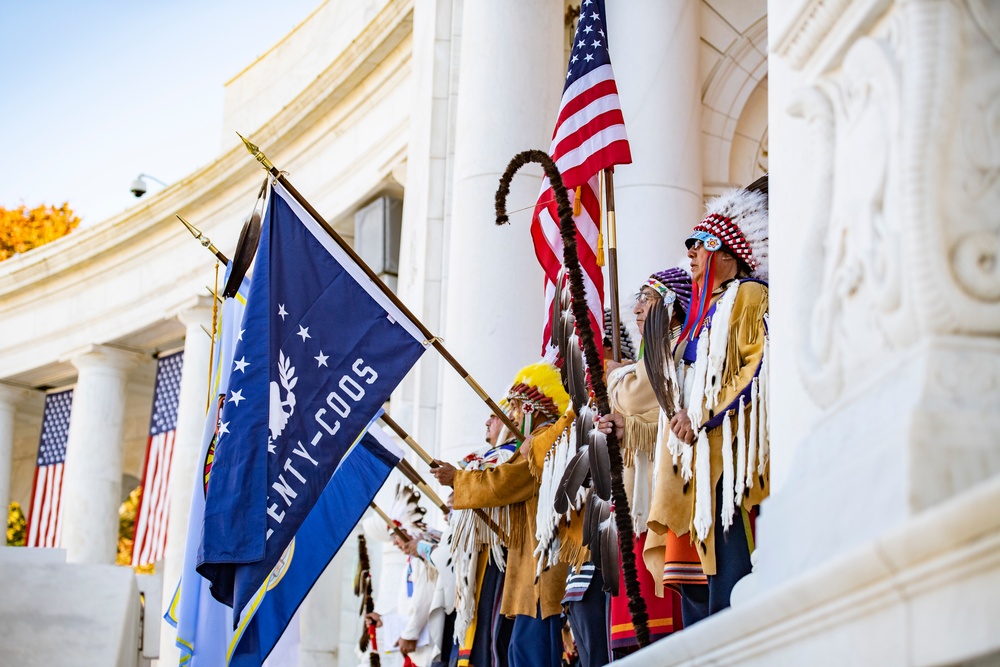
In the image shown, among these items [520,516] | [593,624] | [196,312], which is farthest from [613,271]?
[196,312]

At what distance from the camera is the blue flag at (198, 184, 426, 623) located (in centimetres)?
887

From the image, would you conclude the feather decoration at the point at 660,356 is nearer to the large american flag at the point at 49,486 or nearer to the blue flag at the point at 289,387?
the blue flag at the point at 289,387

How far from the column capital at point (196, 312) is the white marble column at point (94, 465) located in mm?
3468

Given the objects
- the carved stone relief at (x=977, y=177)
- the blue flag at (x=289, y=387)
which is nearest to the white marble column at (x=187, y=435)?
the blue flag at (x=289, y=387)

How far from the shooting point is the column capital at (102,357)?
29.2 meters

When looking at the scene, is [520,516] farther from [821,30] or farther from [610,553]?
[821,30]

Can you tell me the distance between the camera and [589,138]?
351 inches

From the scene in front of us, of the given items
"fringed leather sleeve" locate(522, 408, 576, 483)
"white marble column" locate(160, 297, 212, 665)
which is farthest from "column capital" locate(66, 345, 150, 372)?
"fringed leather sleeve" locate(522, 408, 576, 483)

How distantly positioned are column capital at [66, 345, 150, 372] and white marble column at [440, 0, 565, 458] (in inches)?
634

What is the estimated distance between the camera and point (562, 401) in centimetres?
964

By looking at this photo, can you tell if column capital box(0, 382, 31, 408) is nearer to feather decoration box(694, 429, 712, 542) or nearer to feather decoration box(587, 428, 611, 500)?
feather decoration box(587, 428, 611, 500)

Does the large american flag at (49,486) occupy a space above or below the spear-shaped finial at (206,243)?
above

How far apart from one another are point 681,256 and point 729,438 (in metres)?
6.46

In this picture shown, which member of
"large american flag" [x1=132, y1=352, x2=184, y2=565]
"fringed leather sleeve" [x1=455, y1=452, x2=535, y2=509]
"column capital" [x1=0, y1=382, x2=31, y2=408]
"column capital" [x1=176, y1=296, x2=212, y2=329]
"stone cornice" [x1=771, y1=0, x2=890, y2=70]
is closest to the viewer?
"stone cornice" [x1=771, y1=0, x2=890, y2=70]
